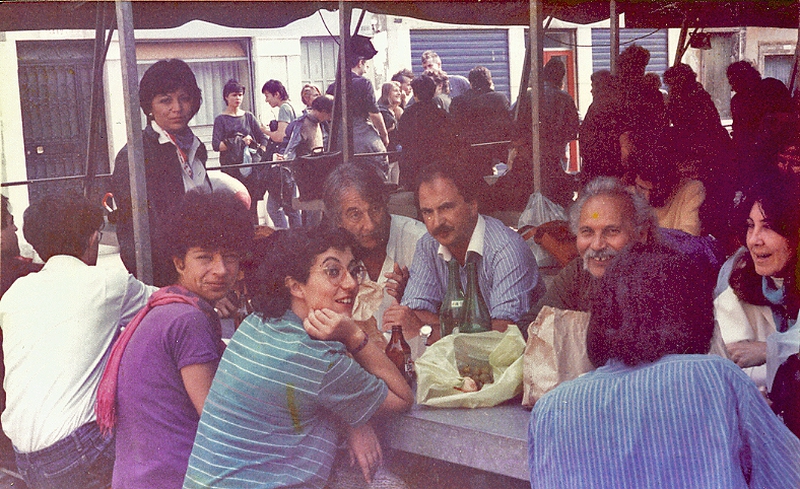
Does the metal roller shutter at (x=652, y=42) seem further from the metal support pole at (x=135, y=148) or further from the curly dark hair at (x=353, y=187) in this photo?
the metal support pole at (x=135, y=148)

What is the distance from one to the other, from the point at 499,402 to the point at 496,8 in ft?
12.7

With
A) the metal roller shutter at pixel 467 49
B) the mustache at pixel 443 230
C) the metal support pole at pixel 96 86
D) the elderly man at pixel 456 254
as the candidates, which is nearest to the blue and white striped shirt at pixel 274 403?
the elderly man at pixel 456 254

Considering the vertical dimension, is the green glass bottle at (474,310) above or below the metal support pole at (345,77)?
below

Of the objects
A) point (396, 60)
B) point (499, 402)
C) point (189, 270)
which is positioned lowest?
point (499, 402)

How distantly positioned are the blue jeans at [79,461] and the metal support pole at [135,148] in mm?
606

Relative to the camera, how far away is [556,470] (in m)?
1.77

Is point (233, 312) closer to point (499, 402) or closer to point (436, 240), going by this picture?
point (436, 240)

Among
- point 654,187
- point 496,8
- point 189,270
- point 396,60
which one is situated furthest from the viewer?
point 396,60

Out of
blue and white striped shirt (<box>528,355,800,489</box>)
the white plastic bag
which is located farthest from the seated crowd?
the white plastic bag

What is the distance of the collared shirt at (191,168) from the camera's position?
3660mm

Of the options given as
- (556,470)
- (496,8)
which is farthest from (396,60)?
(556,470)

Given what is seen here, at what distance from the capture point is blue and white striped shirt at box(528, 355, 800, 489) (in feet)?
5.24

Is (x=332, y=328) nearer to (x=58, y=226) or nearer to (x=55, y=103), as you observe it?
(x=58, y=226)

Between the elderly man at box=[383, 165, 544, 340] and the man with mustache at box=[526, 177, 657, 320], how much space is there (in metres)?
0.24
